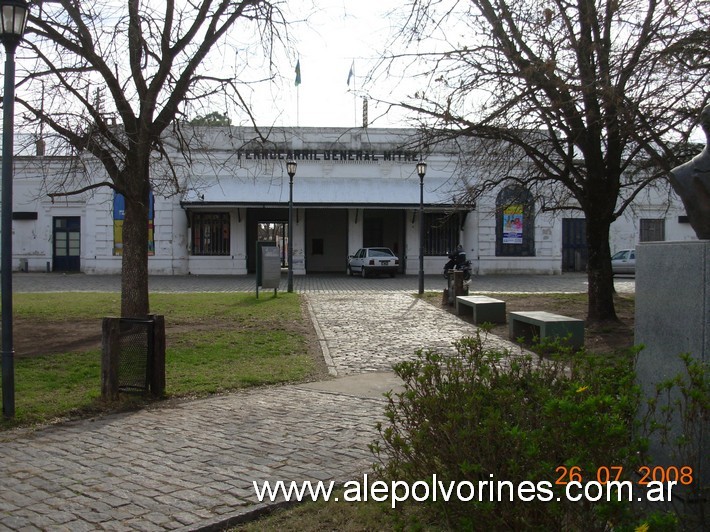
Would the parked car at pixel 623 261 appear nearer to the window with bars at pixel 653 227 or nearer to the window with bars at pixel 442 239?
the window with bars at pixel 653 227

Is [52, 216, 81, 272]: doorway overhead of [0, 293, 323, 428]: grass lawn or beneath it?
overhead

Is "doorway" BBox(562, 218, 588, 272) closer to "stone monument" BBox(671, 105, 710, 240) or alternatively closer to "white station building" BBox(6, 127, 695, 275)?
"white station building" BBox(6, 127, 695, 275)

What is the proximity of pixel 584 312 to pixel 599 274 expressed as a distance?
2.14 m

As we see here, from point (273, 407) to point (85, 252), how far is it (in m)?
30.9

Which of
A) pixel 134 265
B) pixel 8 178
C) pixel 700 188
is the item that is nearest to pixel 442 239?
pixel 134 265

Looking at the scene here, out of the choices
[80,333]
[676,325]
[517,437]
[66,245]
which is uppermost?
[66,245]

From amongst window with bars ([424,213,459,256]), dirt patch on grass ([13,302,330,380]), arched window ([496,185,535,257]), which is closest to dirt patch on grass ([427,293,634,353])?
dirt patch on grass ([13,302,330,380])

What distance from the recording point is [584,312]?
15719mm

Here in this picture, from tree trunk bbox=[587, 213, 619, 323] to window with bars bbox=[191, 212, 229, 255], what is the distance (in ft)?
76.8

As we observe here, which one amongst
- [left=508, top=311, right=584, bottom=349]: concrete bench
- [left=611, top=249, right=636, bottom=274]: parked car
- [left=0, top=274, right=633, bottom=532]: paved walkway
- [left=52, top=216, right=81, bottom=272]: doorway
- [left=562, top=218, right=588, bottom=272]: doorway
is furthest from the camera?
[left=562, top=218, right=588, bottom=272]: doorway

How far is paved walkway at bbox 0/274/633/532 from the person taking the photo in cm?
424

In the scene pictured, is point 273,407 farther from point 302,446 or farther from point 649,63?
point 649,63

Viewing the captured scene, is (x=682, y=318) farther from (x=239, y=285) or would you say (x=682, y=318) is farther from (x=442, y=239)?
(x=442, y=239)

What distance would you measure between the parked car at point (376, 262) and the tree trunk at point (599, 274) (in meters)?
17.8
